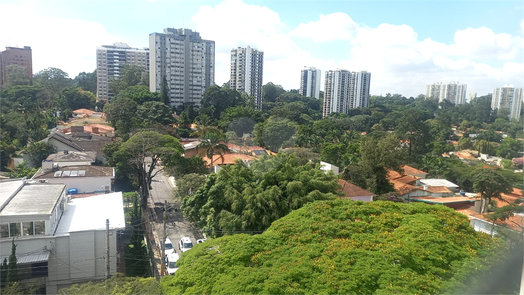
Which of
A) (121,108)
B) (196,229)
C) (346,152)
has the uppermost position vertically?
(121,108)

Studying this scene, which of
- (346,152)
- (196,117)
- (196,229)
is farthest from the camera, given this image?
(196,117)

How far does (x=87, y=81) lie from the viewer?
3077 cm

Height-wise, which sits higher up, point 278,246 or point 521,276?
point 521,276

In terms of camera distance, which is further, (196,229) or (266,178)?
(196,229)

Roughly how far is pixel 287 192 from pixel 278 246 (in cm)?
257

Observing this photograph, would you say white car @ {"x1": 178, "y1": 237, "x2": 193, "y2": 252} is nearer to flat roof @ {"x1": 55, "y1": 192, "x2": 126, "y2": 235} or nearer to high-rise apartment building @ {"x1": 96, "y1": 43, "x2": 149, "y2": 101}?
flat roof @ {"x1": 55, "y1": 192, "x2": 126, "y2": 235}

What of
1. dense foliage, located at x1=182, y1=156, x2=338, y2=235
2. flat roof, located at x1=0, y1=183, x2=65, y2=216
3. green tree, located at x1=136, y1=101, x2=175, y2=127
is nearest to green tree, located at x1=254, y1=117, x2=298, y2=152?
green tree, located at x1=136, y1=101, x2=175, y2=127

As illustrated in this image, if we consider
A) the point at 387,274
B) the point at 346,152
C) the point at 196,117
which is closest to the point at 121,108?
the point at 196,117

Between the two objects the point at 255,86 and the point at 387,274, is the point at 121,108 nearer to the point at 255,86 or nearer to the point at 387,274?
the point at 255,86

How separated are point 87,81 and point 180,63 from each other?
1241 cm

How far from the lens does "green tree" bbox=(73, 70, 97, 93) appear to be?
30203 mm

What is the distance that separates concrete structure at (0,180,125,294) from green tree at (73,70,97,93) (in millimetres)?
27617

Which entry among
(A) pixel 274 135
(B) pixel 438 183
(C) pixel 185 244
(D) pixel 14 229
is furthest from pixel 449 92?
(D) pixel 14 229

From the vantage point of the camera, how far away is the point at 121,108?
15.6 m
